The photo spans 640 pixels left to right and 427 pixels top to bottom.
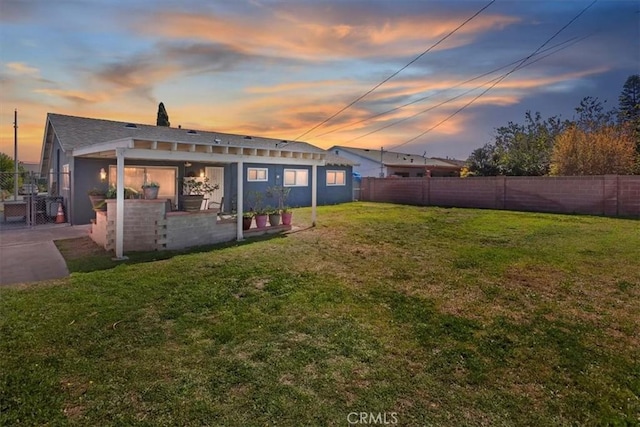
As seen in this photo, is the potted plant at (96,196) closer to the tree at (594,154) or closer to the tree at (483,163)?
the tree at (483,163)

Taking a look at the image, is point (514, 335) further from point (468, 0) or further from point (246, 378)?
point (468, 0)

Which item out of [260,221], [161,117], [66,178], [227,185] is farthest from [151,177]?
[161,117]

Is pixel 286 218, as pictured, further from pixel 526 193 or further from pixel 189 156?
pixel 526 193

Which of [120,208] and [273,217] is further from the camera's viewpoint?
[273,217]

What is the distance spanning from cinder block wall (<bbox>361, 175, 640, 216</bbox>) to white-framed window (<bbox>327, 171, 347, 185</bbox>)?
2163mm

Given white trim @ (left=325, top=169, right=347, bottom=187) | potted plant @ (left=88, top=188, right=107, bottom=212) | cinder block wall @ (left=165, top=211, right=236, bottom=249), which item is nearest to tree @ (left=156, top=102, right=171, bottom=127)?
white trim @ (left=325, top=169, right=347, bottom=187)

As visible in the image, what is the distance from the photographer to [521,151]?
2286cm

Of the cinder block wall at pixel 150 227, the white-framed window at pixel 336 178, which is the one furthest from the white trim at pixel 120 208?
the white-framed window at pixel 336 178

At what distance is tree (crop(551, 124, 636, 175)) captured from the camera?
1578 cm

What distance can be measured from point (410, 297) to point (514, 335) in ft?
4.79

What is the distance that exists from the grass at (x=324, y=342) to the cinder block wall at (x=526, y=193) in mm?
7932

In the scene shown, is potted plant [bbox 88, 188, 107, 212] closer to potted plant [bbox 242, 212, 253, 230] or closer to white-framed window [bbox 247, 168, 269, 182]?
potted plant [bbox 242, 212, 253, 230]

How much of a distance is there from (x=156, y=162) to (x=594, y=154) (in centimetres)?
1881

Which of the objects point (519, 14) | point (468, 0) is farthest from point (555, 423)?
point (519, 14)
